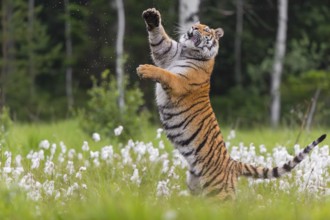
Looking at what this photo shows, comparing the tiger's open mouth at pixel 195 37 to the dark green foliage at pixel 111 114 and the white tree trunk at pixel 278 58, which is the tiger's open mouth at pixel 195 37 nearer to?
the dark green foliage at pixel 111 114

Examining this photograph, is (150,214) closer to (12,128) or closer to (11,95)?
(12,128)

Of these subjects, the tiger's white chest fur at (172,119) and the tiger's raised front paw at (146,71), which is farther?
the tiger's white chest fur at (172,119)

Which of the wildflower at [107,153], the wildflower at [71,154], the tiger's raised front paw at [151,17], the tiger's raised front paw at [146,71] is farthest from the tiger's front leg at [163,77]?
the wildflower at [71,154]

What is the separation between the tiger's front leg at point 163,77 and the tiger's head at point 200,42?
357mm

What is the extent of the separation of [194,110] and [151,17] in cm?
87

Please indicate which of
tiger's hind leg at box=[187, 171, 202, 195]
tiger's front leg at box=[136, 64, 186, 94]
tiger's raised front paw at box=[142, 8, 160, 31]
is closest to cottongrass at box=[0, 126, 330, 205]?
tiger's hind leg at box=[187, 171, 202, 195]

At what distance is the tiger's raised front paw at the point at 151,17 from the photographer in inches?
243

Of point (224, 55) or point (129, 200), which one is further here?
point (224, 55)

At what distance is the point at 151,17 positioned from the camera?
20.5ft

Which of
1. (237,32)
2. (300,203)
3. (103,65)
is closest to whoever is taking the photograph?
(300,203)

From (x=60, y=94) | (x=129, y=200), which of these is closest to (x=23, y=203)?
(x=129, y=200)

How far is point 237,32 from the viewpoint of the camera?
29828 millimetres

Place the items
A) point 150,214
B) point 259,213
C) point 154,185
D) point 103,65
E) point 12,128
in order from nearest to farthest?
point 150,214
point 259,213
point 154,185
point 12,128
point 103,65

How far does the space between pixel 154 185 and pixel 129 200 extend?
2218 mm
